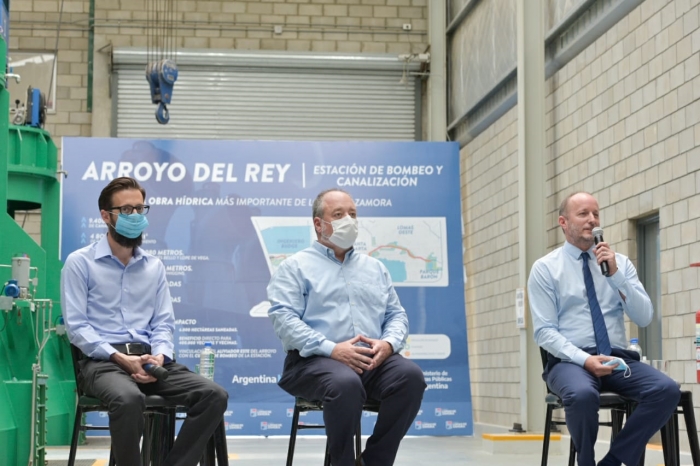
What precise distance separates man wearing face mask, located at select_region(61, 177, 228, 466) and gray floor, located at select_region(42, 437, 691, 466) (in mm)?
2346

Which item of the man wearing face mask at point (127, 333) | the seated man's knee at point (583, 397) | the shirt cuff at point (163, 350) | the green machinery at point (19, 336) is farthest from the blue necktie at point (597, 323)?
the green machinery at point (19, 336)

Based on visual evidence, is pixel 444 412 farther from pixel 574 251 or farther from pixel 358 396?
pixel 358 396

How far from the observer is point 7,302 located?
4.78 m

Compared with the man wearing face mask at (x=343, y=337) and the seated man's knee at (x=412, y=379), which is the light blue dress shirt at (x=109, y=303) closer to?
the man wearing face mask at (x=343, y=337)

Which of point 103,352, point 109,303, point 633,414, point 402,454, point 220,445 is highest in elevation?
point 109,303

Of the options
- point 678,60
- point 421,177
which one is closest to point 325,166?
point 421,177

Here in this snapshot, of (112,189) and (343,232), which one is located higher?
(112,189)

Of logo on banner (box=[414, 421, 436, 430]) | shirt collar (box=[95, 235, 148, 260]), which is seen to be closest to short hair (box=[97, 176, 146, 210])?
shirt collar (box=[95, 235, 148, 260])

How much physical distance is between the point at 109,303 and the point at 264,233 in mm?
4627

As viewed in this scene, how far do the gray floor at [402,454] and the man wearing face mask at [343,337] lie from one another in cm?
238

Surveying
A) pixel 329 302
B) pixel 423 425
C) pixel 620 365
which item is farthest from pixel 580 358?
pixel 423 425

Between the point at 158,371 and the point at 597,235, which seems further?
the point at 597,235

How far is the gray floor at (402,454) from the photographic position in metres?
6.22

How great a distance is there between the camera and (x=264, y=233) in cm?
847
